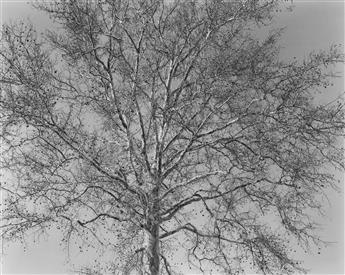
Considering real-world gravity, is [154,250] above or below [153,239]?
below

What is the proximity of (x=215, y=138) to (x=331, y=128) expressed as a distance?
90.7 inches

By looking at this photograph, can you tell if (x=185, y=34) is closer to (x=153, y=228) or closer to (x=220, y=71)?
(x=220, y=71)

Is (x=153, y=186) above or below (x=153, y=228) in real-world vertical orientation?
above

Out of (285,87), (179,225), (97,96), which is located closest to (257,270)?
(179,225)

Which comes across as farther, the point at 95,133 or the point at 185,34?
the point at 185,34

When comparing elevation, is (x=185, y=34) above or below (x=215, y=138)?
above

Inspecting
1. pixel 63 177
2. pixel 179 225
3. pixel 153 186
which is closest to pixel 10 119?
pixel 63 177

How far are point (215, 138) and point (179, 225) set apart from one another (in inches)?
75.6

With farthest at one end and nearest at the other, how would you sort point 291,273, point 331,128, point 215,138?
point 215,138, point 331,128, point 291,273

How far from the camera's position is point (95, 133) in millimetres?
10844

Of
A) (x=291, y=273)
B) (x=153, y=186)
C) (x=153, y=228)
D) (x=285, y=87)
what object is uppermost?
(x=285, y=87)

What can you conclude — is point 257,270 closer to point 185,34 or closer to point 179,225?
point 179,225

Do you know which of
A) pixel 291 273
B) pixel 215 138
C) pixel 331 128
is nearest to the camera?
pixel 291 273

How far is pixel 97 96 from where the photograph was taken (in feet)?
37.3
